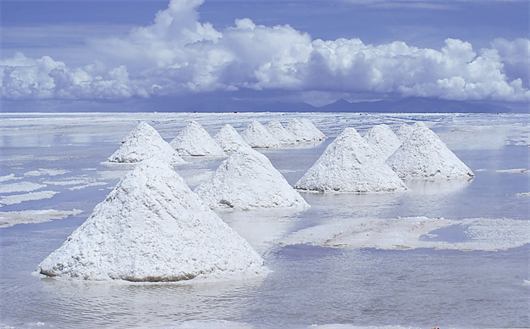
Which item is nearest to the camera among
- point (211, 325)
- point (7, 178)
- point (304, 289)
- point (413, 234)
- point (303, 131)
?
point (211, 325)

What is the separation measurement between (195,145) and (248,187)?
54.1 ft

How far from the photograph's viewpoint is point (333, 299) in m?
8.42

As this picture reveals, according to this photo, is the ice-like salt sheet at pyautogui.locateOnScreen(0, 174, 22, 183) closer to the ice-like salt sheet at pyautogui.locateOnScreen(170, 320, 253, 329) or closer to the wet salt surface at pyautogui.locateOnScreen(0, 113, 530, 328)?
the wet salt surface at pyautogui.locateOnScreen(0, 113, 530, 328)

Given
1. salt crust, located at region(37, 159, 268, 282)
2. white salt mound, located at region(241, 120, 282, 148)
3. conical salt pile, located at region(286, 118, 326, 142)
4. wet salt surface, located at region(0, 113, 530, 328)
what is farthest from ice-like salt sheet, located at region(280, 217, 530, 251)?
conical salt pile, located at region(286, 118, 326, 142)

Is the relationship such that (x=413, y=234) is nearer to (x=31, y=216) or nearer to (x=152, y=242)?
(x=152, y=242)

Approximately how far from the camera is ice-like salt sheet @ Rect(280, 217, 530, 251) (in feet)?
37.7

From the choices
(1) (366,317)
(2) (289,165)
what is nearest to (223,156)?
(2) (289,165)

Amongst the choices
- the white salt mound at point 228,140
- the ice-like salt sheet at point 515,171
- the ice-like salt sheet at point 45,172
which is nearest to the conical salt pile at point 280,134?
the white salt mound at point 228,140

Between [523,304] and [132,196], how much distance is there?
505 cm

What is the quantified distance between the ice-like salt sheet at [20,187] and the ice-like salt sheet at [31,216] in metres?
4.25

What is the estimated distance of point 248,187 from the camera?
1550 centimetres

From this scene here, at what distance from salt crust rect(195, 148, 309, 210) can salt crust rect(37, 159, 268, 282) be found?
5.49m

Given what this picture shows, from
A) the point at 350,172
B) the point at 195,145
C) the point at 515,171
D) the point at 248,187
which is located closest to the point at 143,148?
the point at 195,145

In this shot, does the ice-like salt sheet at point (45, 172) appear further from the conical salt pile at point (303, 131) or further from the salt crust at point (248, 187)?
the conical salt pile at point (303, 131)
